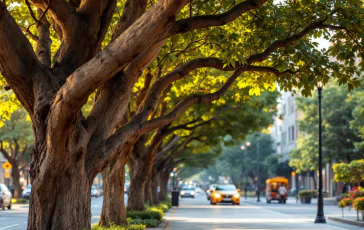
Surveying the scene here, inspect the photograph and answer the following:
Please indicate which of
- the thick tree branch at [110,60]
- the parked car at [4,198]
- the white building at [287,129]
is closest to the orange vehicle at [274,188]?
the white building at [287,129]

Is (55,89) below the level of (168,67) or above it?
below

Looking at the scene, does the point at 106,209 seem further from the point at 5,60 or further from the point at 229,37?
the point at 5,60

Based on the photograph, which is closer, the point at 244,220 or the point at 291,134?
the point at 244,220

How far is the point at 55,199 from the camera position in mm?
11688

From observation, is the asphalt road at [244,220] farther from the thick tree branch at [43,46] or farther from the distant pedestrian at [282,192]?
the distant pedestrian at [282,192]

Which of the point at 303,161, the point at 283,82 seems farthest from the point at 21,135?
the point at 283,82

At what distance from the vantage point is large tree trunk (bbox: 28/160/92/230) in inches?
455

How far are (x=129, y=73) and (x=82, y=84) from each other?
2.47 metres

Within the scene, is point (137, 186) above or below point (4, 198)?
above

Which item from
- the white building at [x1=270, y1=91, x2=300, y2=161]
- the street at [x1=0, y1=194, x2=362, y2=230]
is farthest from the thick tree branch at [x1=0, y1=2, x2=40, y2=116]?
the white building at [x1=270, y1=91, x2=300, y2=161]

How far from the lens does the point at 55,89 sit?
11688 mm

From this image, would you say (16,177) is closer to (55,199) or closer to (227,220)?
(227,220)

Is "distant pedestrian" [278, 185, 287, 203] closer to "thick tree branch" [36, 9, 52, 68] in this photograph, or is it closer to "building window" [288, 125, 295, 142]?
"building window" [288, 125, 295, 142]

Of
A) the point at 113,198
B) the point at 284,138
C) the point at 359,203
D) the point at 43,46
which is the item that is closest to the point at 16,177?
the point at 359,203
